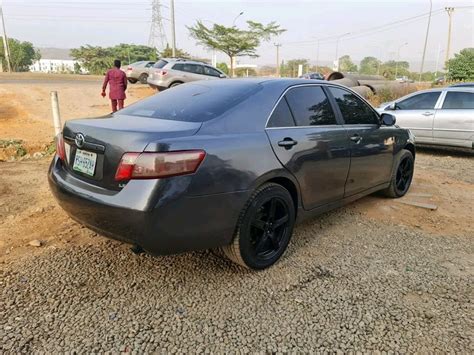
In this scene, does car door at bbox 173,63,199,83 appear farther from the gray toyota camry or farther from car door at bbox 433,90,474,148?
the gray toyota camry

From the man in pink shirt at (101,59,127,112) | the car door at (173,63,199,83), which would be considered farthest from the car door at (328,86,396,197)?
the car door at (173,63,199,83)

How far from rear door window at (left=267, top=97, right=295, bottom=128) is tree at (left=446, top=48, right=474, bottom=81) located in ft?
102

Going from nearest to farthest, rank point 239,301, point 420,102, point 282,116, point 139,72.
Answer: point 239,301, point 282,116, point 420,102, point 139,72

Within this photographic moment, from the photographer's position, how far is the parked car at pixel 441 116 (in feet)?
26.5

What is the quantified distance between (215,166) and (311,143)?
1.13 m

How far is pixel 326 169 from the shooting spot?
3.55 meters

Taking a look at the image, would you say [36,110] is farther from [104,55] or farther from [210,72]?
[104,55]

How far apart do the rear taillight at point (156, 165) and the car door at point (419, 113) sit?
24.6 feet

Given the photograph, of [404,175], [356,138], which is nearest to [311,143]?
[356,138]

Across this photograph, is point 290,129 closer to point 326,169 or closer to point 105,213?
point 326,169

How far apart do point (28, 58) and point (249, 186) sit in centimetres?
8640

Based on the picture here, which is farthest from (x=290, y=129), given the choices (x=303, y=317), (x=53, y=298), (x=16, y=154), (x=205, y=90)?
(x=16, y=154)

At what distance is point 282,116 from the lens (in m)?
3.24

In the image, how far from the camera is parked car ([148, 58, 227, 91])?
1620 cm
